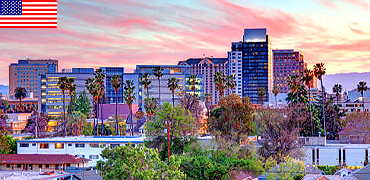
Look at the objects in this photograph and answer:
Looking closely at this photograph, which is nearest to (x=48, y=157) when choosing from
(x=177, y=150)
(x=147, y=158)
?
(x=177, y=150)

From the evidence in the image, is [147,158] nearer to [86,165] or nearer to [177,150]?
[177,150]

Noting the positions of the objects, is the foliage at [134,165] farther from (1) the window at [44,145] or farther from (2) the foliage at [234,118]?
(1) the window at [44,145]

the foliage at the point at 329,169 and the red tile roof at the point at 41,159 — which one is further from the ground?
the red tile roof at the point at 41,159

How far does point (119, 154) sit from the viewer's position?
40.8 metres

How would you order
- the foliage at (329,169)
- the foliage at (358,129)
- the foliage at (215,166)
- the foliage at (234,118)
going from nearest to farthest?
the foliage at (215,166) < the foliage at (329,169) < the foliage at (234,118) < the foliage at (358,129)

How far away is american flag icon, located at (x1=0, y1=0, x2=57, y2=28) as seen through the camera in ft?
139

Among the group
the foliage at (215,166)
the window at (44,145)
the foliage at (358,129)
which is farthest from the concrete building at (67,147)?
the foliage at (358,129)

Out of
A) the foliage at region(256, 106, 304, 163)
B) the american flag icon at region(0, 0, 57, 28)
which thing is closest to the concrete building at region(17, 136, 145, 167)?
the foliage at region(256, 106, 304, 163)

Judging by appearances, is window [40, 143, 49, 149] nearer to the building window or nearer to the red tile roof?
the building window

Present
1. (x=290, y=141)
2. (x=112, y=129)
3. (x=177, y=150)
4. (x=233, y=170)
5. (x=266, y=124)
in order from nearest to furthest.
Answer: (x=233, y=170) → (x=177, y=150) → (x=290, y=141) → (x=266, y=124) → (x=112, y=129)

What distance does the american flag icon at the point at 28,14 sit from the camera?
42500 mm

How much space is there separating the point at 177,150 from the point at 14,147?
125 ft

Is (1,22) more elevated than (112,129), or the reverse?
(1,22)

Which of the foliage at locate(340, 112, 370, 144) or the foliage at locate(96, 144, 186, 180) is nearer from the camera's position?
the foliage at locate(96, 144, 186, 180)
